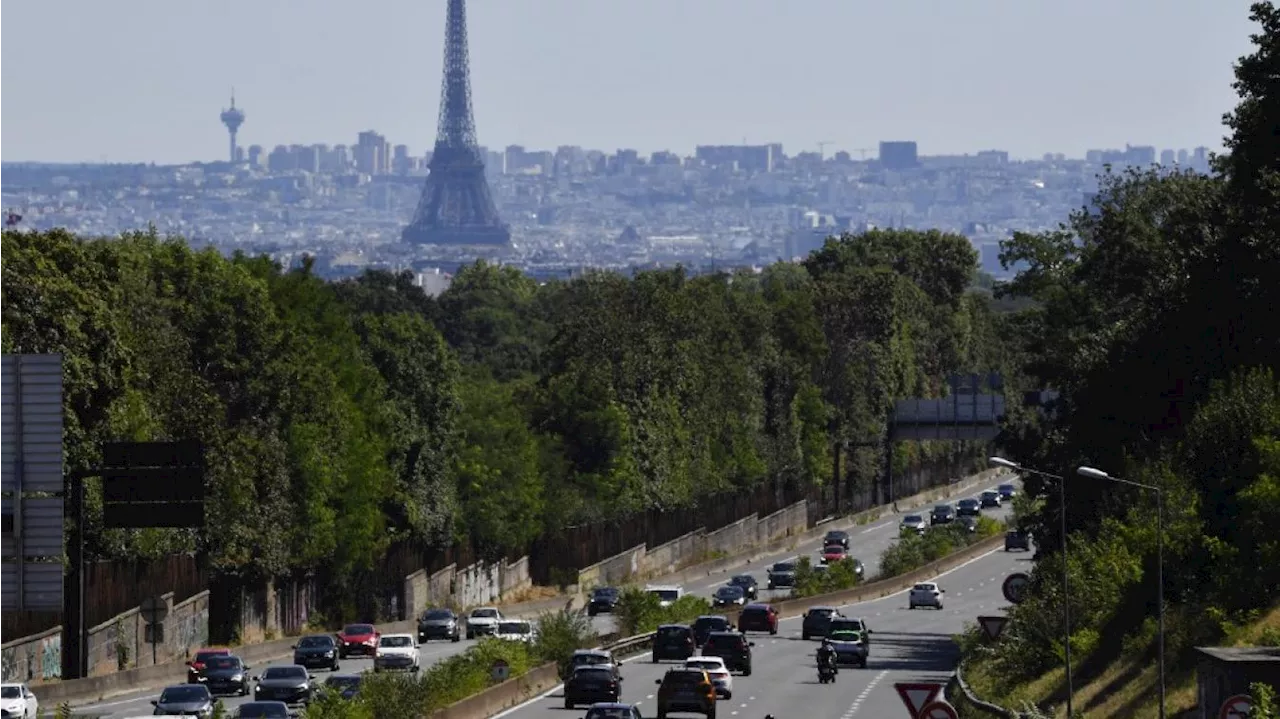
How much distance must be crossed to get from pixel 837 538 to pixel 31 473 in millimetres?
125921

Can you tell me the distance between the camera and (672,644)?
3647 inches

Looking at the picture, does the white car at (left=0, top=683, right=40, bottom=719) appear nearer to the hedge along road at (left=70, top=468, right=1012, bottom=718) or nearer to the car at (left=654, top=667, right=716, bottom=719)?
the hedge along road at (left=70, top=468, right=1012, bottom=718)

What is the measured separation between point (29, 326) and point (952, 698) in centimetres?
2872

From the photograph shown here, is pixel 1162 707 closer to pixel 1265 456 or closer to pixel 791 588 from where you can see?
pixel 1265 456

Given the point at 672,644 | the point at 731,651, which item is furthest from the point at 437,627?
the point at 731,651

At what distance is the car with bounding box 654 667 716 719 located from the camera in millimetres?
69500

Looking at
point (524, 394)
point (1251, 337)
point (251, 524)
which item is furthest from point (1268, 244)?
point (524, 394)

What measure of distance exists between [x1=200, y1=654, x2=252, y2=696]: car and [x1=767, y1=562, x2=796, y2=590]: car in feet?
196

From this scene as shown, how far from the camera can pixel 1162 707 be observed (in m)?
53.7

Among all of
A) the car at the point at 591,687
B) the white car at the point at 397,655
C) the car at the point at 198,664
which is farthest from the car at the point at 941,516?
the car at the point at 591,687

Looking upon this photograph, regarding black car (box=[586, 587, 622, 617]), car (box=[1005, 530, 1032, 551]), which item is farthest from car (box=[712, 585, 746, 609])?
car (box=[1005, 530, 1032, 551])

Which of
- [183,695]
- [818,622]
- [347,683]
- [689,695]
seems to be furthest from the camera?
[818,622]

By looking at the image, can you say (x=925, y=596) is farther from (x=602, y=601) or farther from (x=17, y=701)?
(x=17, y=701)

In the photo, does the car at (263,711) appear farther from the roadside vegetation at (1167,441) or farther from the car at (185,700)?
the roadside vegetation at (1167,441)
